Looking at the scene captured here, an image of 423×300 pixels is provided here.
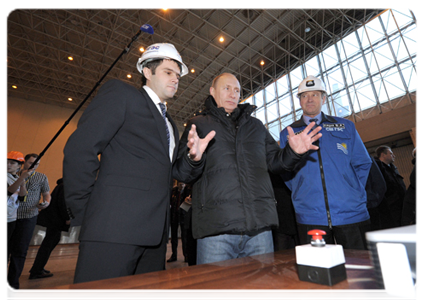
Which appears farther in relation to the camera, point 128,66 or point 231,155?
point 128,66

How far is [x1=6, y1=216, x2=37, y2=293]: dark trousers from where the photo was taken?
2.72m

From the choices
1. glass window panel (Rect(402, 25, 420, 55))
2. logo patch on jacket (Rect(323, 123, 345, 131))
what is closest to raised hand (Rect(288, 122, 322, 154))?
logo patch on jacket (Rect(323, 123, 345, 131))

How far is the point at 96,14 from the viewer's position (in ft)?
32.9

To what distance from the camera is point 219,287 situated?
53 centimetres

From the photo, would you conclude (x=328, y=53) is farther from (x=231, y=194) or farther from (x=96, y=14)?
(x=231, y=194)

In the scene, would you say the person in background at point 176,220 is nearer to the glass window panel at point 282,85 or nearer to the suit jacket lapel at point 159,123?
the suit jacket lapel at point 159,123

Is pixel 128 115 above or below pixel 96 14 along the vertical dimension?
below

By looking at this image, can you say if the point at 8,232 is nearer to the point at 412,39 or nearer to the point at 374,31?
the point at 412,39

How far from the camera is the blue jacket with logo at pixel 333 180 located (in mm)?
1669

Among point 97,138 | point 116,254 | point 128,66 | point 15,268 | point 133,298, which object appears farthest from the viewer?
point 128,66

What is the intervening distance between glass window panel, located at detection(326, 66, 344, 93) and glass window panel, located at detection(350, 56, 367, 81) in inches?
21.5

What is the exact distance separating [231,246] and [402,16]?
41.1 ft

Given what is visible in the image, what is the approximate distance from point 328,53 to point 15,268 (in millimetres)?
13903

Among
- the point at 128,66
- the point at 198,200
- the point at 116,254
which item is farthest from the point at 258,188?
the point at 128,66
